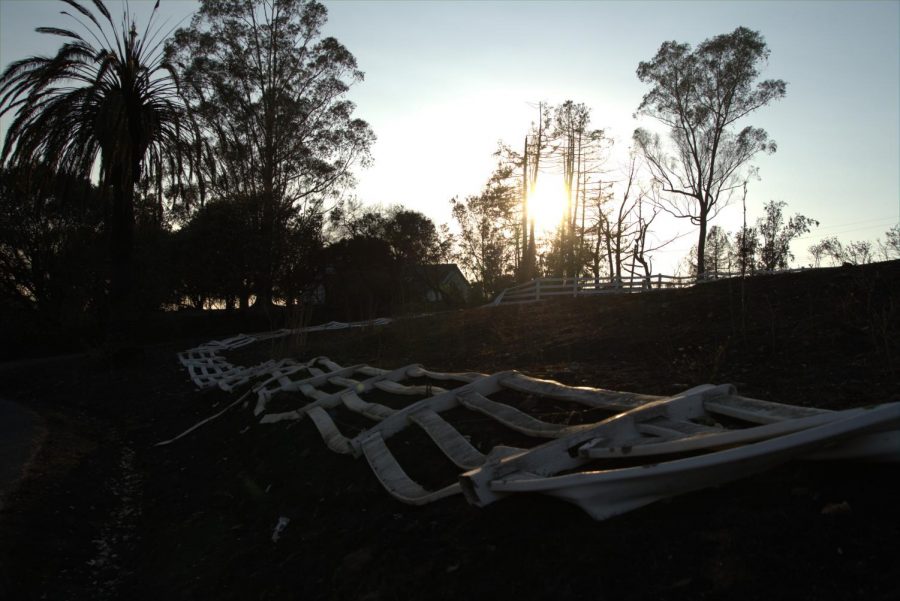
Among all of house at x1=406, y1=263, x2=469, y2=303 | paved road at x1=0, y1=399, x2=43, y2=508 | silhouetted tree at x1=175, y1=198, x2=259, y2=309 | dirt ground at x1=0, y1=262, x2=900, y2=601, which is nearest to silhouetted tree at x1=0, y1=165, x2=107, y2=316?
silhouetted tree at x1=175, y1=198, x2=259, y2=309

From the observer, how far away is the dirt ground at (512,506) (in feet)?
9.09

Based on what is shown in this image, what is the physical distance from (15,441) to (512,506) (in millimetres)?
7943

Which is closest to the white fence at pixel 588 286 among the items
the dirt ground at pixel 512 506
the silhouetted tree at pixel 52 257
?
the dirt ground at pixel 512 506

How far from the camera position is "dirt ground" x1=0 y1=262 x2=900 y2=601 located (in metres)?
2.77

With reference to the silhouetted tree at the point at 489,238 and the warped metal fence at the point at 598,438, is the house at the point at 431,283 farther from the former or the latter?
the warped metal fence at the point at 598,438

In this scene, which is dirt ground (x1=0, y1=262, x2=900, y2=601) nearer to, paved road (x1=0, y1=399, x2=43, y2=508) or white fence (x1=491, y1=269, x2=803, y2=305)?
paved road (x1=0, y1=399, x2=43, y2=508)

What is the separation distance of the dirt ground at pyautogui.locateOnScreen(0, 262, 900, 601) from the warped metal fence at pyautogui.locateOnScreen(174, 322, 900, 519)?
140mm

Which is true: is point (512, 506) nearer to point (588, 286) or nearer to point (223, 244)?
point (588, 286)

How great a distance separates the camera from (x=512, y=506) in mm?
3787

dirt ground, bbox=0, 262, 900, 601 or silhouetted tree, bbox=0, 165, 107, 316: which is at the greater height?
silhouetted tree, bbox=0, 165, 107, 316

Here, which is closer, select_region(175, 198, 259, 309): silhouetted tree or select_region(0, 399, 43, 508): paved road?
select_region(0, 399, 43, 508): paved road


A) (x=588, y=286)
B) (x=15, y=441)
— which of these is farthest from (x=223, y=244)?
(x=15, y=441)

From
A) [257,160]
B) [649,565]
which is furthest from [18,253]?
[649,565]

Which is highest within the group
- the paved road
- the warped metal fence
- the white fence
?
the white fence
